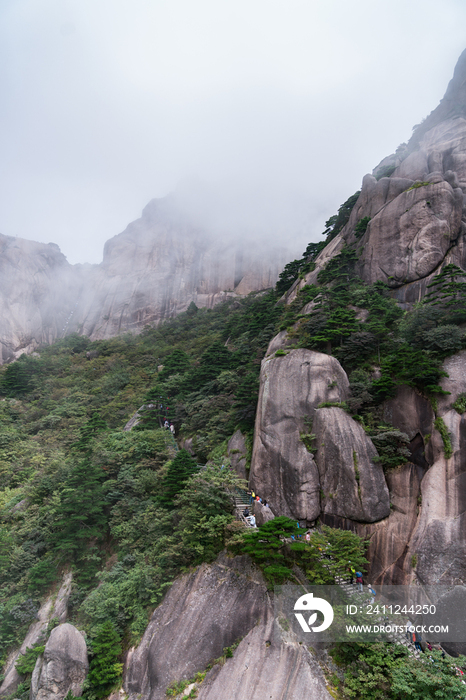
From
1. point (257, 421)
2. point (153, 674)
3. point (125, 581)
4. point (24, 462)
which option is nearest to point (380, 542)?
point (257, 421)

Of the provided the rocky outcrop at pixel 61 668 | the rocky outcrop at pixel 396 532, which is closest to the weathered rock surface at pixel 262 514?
the rocky outcrop at pixel 396 532

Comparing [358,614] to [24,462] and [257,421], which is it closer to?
[257,421]

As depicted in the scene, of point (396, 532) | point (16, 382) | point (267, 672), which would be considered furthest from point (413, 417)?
point (16, 382)

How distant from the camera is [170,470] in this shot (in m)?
17.1

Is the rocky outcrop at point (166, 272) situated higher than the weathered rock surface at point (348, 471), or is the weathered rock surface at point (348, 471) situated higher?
the rocky outcrop at point (166, 272)

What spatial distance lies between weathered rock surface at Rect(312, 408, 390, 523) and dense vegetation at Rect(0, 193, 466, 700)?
831 millimetres

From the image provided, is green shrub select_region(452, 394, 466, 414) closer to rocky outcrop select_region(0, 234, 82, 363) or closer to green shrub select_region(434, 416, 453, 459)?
green shrub select_region(434, 416, 453, 459)

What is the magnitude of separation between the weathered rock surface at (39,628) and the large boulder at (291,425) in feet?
33.4

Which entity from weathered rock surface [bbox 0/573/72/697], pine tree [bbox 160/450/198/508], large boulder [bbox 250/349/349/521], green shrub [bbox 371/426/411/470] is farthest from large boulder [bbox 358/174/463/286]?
weathered rock surface [bbox 0/573/72/697]

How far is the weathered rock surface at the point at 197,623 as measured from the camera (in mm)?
11734

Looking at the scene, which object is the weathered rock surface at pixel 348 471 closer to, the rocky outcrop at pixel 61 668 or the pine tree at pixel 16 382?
the rocky outcrop at pixel 61 668

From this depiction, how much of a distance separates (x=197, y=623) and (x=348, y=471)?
27.0ft

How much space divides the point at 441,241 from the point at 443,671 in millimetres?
25224

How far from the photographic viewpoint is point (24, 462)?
25.8 meters
